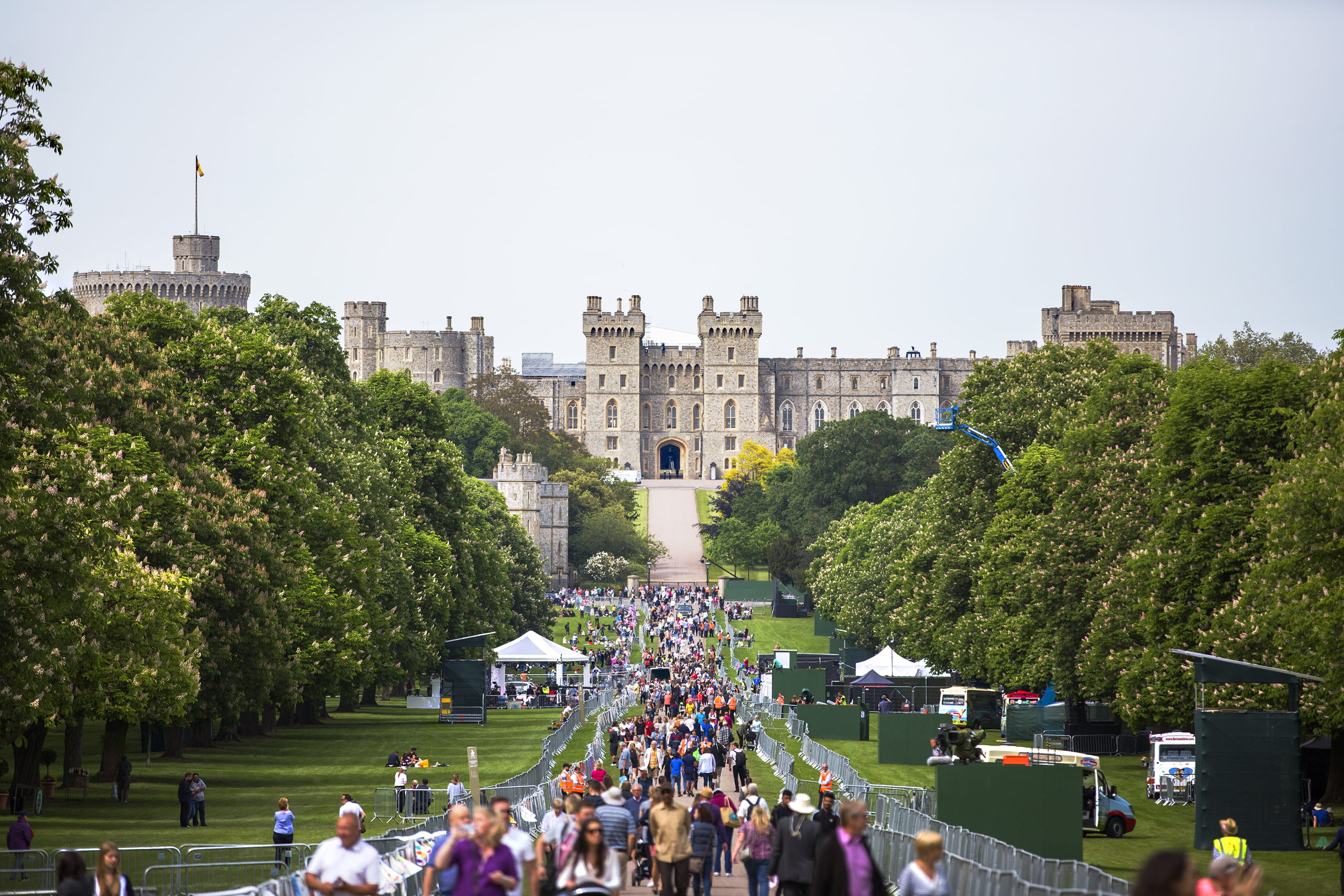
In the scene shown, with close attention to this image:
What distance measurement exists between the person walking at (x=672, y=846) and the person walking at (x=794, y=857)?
79 cm

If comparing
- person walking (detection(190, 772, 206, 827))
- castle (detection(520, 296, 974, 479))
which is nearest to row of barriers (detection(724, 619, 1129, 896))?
person walking (detection(190, 772, 206, 827))

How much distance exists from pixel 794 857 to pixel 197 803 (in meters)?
13.8

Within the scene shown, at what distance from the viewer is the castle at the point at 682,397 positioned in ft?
537

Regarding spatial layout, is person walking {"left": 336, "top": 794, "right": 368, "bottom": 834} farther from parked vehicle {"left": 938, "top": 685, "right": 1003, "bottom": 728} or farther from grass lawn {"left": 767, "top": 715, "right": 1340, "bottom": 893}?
parked vehicle {"left": 938, "top": 685, "right": 1003, "bottom": 728}

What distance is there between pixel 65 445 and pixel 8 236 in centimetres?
664

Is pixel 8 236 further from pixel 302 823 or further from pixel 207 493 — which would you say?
pixel 207 493

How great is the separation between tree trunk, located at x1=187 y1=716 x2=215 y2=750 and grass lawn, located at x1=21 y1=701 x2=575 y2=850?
1.50 feet

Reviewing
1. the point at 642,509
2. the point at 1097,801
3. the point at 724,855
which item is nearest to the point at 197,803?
the point at 724,855

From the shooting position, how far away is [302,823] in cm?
2591

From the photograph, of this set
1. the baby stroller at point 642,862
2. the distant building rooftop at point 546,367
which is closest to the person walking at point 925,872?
the baby stroller at point 642,862

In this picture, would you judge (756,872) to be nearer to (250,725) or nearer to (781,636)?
(250,725)

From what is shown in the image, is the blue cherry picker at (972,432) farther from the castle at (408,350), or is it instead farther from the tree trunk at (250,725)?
the castle at (408,350)

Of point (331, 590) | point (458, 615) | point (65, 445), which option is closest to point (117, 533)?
point (65, 445)

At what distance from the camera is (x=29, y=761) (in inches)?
1135
